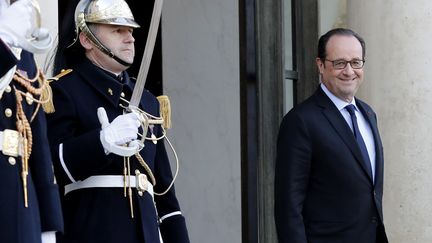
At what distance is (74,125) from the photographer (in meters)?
4.92

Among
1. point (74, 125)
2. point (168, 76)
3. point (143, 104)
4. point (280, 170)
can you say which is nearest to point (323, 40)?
point (280, 170)

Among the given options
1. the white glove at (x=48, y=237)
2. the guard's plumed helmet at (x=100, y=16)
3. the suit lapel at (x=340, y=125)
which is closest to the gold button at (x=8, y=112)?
the white glove at (x=48, y=237)

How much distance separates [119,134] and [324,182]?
1.14 m

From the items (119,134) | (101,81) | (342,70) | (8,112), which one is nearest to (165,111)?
(101,81)

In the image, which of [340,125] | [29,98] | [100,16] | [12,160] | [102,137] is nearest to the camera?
[12,160]

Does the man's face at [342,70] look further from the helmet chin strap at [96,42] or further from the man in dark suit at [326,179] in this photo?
the helmet chin strap at [96,42]

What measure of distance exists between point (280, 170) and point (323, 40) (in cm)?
69

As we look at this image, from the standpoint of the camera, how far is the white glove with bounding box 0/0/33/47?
3.92 m

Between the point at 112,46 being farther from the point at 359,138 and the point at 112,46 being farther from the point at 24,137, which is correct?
the point at 359,138

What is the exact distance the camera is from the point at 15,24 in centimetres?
393

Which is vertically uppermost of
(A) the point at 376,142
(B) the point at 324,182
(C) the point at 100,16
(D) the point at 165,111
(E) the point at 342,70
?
(C) the point at 100,16

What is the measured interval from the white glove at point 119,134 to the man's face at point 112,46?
1.19 feet

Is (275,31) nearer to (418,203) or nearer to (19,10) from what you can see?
(418,203)

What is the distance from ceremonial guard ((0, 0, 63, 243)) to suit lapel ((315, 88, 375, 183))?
161 centimetres
